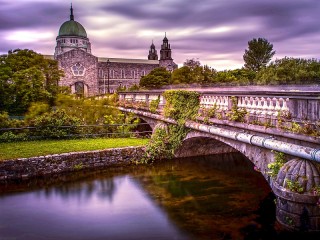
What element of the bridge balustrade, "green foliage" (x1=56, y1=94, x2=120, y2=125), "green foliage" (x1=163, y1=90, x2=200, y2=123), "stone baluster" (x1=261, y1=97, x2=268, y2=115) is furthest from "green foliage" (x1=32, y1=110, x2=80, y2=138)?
"stone baluster" (x1=261, y1=97, x2=268, y2=115)

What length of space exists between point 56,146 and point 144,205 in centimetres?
787

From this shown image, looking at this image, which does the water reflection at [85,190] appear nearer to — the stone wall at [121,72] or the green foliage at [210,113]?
the green foliage at [210,113]

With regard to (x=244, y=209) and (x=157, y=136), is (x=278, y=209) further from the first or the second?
(x=157, y=136)

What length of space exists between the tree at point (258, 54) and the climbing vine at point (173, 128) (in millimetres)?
58052

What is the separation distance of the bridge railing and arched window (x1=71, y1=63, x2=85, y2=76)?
5848 centimetres

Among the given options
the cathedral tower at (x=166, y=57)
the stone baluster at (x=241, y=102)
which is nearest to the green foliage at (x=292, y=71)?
the stone baluster at (x=241, y=102)

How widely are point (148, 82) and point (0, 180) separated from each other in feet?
175

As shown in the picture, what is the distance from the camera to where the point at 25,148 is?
1736cm

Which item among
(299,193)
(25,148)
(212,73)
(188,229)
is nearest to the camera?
(299,193)

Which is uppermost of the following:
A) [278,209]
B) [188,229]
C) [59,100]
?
[59,100]

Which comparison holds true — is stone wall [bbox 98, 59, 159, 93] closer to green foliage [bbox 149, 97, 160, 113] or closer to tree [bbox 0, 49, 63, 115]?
tree [bbox 0, 49, 63, 115]

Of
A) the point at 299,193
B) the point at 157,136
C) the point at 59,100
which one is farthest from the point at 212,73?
the point at 299,193

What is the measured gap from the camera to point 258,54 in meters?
72.2

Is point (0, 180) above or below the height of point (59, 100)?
below
